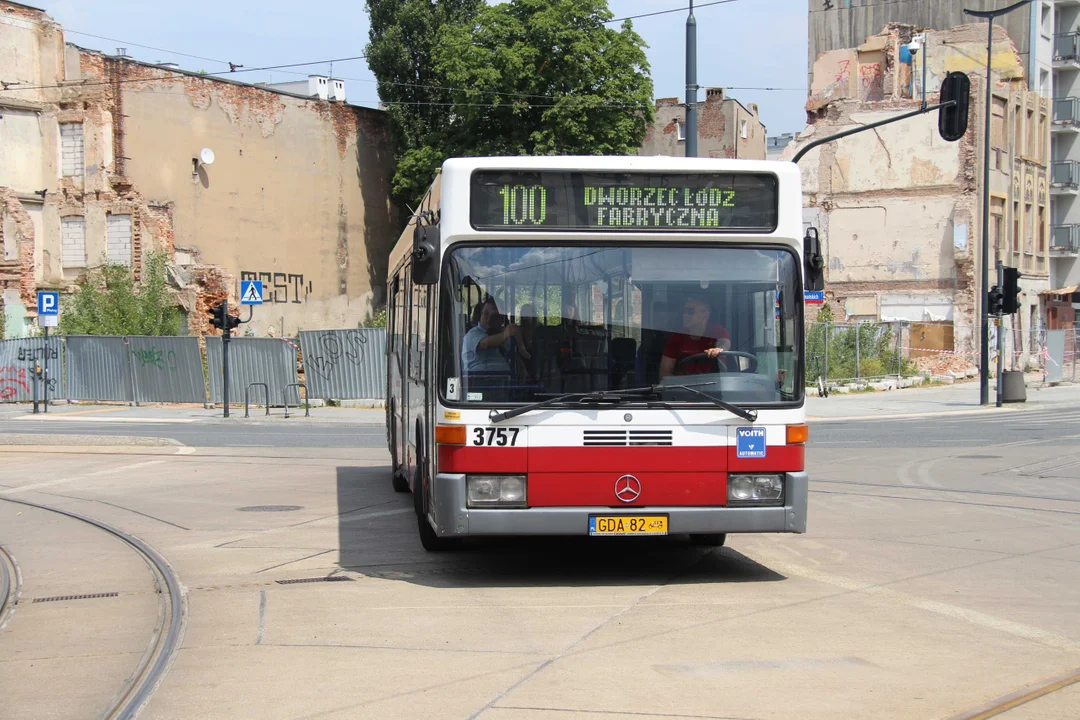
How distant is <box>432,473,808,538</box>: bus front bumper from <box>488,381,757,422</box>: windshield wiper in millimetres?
490

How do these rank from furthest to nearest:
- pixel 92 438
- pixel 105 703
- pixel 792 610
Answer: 1. pixel 92 438
2. pixel 792 610
3. pixel 105 703

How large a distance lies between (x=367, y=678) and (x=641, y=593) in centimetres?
269

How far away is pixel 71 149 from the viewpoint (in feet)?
143

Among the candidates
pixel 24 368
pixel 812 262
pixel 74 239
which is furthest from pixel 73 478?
pixel 74 239

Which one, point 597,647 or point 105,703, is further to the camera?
point 597,647

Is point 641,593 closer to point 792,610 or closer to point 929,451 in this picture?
point 792,610

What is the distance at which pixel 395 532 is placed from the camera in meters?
11.4

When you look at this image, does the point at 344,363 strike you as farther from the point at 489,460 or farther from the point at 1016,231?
the point at 1016,231

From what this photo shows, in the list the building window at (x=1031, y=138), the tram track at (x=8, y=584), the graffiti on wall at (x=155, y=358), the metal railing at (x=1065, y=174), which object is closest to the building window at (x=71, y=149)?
the graffiti on wall at (x=155, y=358)

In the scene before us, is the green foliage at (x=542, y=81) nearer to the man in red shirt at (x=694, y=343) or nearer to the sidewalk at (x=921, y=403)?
the sidewalk at (x=921, y=403)


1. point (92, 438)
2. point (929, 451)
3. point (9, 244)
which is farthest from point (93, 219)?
point (929, 451)

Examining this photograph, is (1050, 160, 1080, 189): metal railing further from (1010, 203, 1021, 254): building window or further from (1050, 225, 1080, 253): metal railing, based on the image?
(1010, 203, 1021, 254): building window

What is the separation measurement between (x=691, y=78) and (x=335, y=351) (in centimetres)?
1569

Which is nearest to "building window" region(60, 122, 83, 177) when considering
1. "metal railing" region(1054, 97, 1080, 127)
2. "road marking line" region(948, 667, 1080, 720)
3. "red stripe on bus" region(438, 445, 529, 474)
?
"red stripe on bus" region(438, 445, 529, 474)
